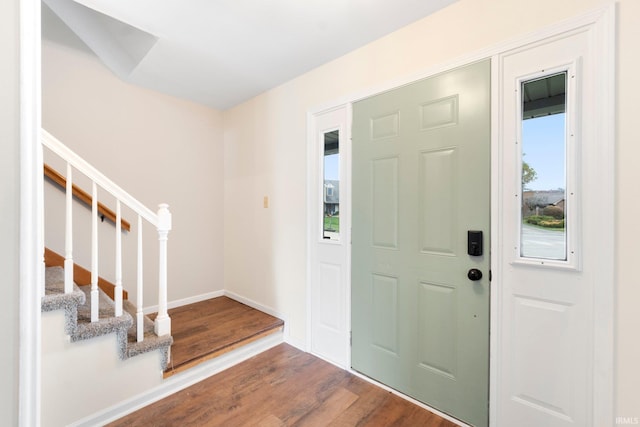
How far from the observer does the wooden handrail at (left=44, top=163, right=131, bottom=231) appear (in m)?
2.22

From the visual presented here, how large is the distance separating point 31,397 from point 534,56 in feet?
7.76

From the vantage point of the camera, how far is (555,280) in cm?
136

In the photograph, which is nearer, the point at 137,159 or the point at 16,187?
the point at 16,187

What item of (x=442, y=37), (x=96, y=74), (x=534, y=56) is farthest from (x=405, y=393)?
(x=96, y=74)

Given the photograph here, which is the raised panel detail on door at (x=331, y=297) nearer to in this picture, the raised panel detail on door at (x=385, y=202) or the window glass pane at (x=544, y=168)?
the raised panel detail on door at (x=385, y=202)

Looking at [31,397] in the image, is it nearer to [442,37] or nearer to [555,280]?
[555,280]

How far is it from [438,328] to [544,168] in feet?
3.66

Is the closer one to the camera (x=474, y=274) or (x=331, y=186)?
(x=474, y=274)

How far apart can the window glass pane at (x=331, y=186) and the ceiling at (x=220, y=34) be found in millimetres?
700

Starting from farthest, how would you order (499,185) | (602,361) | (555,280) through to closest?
1. (499,185)
2. (555,280)
3. (602,361)

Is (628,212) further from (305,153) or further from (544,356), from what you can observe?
(305,153)

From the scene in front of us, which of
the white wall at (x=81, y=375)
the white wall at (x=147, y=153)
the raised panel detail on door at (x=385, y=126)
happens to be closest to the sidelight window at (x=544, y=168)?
the raised panel detail on door at (x=385, y=126)

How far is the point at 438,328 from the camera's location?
1.73 meters

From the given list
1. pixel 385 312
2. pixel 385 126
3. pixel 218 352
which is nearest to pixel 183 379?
pixel 218 352
